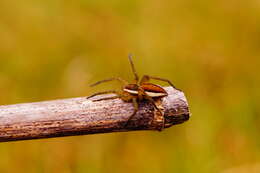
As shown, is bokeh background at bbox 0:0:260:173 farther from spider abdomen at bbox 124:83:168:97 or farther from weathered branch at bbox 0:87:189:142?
weathered branch at bbox 0:87:189:142

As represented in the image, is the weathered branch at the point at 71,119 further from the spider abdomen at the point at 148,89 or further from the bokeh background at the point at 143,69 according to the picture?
the bokeh background at the point at 143,69

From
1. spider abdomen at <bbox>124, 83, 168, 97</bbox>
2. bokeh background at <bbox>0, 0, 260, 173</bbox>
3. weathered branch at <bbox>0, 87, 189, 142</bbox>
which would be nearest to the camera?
weathered branch at <bbox>0, 87, 189, 142</bbox>

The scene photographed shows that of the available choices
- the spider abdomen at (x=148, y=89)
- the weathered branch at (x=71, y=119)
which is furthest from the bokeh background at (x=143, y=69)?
the weathered branch at (x=71, y=119)

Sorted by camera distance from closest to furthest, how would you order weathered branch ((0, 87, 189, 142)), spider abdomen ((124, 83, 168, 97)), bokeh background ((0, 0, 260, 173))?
weathered branch ((0, 87, 189, 142)), spider abdomen ((124, 83, 168, 97)), bokeh background ((0, 0, 260, 173))

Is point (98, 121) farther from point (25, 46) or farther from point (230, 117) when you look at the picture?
point (25, 46)

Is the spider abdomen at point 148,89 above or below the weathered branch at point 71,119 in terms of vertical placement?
above

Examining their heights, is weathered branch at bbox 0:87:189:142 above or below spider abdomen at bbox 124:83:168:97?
below

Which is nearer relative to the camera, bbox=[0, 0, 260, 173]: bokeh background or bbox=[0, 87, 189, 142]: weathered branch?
bbox=[0, 87, 189, 142]: weathered branch

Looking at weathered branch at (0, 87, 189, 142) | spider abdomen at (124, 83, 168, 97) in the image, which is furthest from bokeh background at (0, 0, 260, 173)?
weathered branch at (0, 87, 189, 142)
